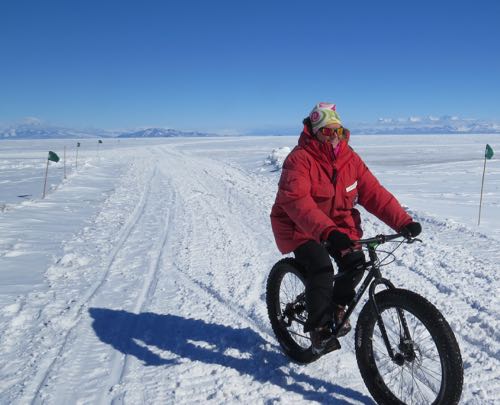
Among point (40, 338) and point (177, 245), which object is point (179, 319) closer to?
point (40, 338)

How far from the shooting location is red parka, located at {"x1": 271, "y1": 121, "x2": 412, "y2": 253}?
2.73 m

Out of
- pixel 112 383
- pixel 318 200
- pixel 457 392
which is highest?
pixel 318 200

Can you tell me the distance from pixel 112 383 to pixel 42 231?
567 centimetres

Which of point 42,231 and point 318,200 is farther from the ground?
point 318,200

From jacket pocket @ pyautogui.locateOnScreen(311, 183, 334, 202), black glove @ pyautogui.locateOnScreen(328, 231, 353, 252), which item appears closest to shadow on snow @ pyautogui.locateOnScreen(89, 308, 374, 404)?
black glove @ pyautogui.locateOnScreen(328, 231, 353, 252)

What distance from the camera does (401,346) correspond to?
261cm

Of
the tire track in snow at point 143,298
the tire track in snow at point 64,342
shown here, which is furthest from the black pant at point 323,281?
the tire track in snow at point 64,342

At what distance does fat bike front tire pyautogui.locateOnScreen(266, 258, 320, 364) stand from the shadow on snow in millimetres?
139

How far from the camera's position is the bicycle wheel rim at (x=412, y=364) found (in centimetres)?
258

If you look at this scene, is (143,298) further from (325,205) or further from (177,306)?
(325,205)

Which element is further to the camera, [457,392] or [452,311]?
[452,311]

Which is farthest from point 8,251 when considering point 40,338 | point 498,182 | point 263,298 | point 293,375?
point 498,182

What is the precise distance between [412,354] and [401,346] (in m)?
0.08

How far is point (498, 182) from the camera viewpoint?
16594mm
